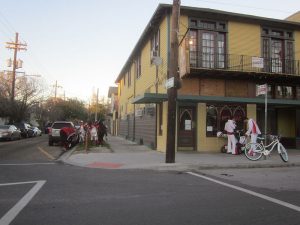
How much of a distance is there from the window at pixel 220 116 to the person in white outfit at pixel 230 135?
1.23 meters

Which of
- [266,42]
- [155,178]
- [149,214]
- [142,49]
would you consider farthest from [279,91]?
[149,214]

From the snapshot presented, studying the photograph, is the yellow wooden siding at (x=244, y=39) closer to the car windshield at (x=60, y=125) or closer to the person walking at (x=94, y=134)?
the person walking at (x=94, y=134)

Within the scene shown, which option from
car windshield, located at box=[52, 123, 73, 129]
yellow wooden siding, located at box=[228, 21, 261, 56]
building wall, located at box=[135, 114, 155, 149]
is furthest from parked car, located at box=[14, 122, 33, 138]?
yellow wooden siding, located at box=[228, 21, 261, 56]

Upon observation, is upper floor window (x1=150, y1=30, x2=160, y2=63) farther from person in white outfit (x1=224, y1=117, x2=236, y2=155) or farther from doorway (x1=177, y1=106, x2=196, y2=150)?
person in white outfit (x1=224, y1=117, x2=236, y2=155)

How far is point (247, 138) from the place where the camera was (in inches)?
723

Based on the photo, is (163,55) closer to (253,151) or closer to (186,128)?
(186,128)

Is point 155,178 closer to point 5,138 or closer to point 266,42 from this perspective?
point 266,42

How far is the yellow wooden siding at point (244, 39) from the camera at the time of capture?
62.7ft

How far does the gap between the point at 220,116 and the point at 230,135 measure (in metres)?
1.79

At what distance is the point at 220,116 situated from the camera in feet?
62.6

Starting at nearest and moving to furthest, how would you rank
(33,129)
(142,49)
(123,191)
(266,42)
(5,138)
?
1. (123,191)
2. (266,42)
3. (142,49)
4. (5,138)
5. (33,129)

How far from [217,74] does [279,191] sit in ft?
33.6

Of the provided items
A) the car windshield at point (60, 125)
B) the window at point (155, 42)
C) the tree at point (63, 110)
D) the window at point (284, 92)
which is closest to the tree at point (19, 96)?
the tree at point (63, 110)

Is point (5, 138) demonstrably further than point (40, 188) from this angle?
Yes
